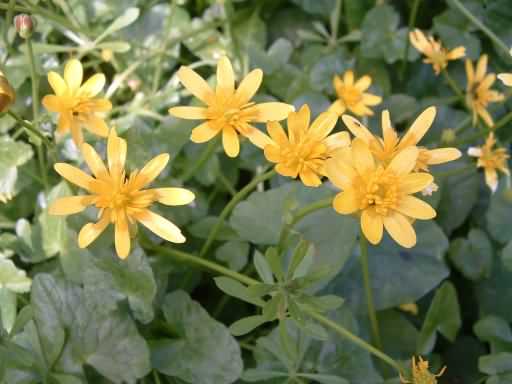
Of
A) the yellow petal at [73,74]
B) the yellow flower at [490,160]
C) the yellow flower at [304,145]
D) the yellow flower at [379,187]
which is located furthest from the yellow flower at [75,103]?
the yellow flower at [490,160]

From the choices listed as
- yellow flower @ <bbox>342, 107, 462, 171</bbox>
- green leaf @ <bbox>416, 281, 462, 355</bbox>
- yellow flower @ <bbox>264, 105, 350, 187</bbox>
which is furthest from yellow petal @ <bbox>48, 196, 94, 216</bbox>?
green leaf @ <bbox>416, 281, 462, 355</bbox>

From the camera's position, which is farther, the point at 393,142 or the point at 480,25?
the point at 480,25

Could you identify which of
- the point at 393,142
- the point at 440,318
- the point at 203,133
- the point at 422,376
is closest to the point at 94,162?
the point at 203,133

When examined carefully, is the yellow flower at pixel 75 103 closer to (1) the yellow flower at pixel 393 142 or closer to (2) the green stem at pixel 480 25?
(1) the yellow flower at pixel 393 142

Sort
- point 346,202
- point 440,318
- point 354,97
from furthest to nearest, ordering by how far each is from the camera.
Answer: point 354,97, point 440,318, point 346,202

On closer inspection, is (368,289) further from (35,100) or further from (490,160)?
(35,100)

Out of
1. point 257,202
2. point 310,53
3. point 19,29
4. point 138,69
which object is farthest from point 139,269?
point 310,53

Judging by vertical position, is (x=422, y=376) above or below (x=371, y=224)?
below
